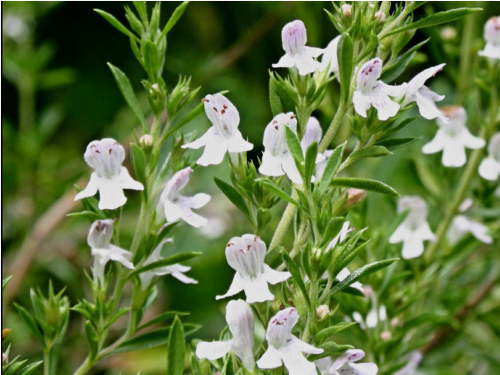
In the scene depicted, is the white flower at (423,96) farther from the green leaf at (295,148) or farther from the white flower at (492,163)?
the white flower at (492,163)

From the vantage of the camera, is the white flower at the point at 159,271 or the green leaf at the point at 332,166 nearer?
the green leaf at the point at 332,166

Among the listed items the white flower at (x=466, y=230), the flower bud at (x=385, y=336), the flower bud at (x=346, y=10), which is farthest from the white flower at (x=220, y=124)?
the white flower at (x=466, y=230)

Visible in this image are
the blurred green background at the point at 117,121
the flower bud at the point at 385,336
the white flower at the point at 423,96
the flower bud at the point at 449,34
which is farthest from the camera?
the blurred green background at the point at 117,121

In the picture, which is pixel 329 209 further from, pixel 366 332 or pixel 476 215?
pixel 476 215

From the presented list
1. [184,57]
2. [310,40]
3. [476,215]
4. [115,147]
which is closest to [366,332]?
[476,215]

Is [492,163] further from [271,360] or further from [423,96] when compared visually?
[271,360]

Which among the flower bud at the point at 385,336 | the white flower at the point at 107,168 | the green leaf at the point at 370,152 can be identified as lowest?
the flower bud at the point at 385,336
